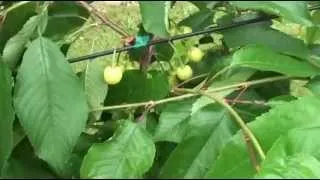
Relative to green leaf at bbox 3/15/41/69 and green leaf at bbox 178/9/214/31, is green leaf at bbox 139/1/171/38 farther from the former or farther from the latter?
green leaf at bbox 178/9/214/31

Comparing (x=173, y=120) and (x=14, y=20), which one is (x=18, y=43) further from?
(x=173, y=120)

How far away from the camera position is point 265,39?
1258mm

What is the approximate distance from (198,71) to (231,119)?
0.83 ft

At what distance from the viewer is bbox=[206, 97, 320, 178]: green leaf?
95 cm

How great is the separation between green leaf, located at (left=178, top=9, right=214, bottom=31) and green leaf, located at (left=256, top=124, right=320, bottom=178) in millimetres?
342

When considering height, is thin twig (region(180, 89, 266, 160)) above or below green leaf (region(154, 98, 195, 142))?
above

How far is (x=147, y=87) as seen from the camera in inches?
50.4

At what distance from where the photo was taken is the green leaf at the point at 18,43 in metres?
1.12

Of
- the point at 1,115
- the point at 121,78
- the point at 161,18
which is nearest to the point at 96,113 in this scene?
the point at 121,78

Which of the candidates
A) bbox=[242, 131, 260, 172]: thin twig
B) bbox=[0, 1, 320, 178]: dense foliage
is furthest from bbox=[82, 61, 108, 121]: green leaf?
bbox=[242, 131, 260, 172]: thin twig

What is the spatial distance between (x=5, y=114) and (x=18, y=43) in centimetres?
11

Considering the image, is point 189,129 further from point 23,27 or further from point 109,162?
point 23,27

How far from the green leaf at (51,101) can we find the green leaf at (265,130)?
0.68 feet

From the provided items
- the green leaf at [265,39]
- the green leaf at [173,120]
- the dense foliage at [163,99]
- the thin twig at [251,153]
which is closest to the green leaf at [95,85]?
the dense foliage at [163,99]
